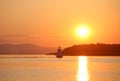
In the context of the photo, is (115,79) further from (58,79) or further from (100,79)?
(58,79)

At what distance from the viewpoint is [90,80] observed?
52.5 metres

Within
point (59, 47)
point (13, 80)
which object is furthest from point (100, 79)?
point (59, 47)

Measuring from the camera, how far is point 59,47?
176m

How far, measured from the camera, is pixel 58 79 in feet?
180

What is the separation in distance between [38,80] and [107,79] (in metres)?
10.3

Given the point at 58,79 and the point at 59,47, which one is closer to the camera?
the point at 58,79

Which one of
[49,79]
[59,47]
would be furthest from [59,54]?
[49,79]

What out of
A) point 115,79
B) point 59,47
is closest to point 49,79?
point 115,79

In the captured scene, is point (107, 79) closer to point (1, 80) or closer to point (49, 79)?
point (49, 79)

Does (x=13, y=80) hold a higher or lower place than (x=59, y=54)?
lower

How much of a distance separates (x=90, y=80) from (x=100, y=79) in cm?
275

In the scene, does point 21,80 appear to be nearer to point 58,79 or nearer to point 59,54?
point 58,79

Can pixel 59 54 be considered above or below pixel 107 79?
above

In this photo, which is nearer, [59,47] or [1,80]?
[1,80]
